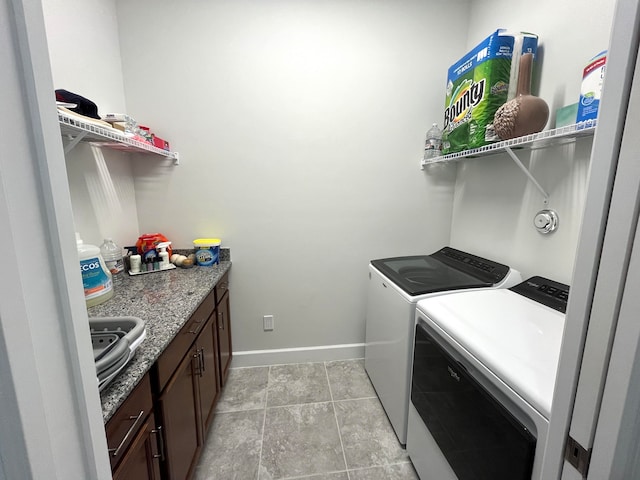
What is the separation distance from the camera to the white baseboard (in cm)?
220

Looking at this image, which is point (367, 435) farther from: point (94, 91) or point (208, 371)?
point (94, 91)

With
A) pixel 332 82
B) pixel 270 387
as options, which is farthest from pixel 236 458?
pixel 332 82

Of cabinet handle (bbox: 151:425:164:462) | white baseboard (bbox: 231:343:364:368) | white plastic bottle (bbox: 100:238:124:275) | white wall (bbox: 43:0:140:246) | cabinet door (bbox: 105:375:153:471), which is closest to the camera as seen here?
cabinet door (bbox: 105:375:153:471)

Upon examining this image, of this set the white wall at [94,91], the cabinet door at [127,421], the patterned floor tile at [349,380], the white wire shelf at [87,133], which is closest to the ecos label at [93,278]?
the white wall at [94,91]

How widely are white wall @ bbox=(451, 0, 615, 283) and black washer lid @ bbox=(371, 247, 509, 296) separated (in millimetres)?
137

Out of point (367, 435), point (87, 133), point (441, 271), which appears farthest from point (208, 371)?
point (441, 271)

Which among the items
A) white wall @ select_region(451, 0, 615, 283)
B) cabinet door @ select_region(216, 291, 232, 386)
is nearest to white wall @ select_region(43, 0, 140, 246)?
cabinet door @ select_region(216, 291, 232, 386)

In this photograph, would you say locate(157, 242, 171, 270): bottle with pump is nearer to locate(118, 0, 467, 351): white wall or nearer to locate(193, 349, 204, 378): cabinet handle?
locate(118, 0, 467, 351): white wall

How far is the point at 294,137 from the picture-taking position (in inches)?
77.7

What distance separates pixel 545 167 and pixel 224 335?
2.17 m

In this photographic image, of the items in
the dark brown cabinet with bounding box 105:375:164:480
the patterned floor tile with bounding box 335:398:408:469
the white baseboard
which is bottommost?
the patterned floor tile with bounding box 335:398:408:469

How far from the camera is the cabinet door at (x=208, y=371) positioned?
1396 mm

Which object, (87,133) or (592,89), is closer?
(592,89)

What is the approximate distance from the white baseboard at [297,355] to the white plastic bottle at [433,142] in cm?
162
